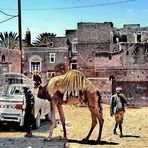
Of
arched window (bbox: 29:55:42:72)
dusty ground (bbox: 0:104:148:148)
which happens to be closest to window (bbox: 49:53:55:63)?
arched window (bbox: 29:55:42:72)

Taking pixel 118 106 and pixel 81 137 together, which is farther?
pixel 118 106

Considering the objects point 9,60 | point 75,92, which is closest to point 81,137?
point 75,92

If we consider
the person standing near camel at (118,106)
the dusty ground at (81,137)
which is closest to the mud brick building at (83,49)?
the dusty ground at (81,137)

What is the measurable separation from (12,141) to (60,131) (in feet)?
11.8

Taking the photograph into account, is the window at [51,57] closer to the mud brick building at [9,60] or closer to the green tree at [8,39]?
the green tree at [8,39]

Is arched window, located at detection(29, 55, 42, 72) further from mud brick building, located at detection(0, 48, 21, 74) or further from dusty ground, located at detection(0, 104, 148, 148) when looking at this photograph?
dusty ground, located at detection(0, 104, 148, 148)

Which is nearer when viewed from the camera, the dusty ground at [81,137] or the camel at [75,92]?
the dusty ground at [81,137]

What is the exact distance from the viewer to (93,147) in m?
12.6

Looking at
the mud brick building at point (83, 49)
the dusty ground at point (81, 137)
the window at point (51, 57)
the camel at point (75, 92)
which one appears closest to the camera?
the dusty ground at point (81, 137)

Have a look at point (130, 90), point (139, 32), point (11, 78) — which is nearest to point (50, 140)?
point (11, 78)

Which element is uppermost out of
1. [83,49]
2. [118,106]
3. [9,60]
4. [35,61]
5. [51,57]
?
[83,49]

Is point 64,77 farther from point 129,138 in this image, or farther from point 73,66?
point 73,66

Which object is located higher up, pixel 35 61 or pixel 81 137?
pixel 35 61

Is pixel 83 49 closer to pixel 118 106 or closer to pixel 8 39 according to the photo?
pixel 8 39
